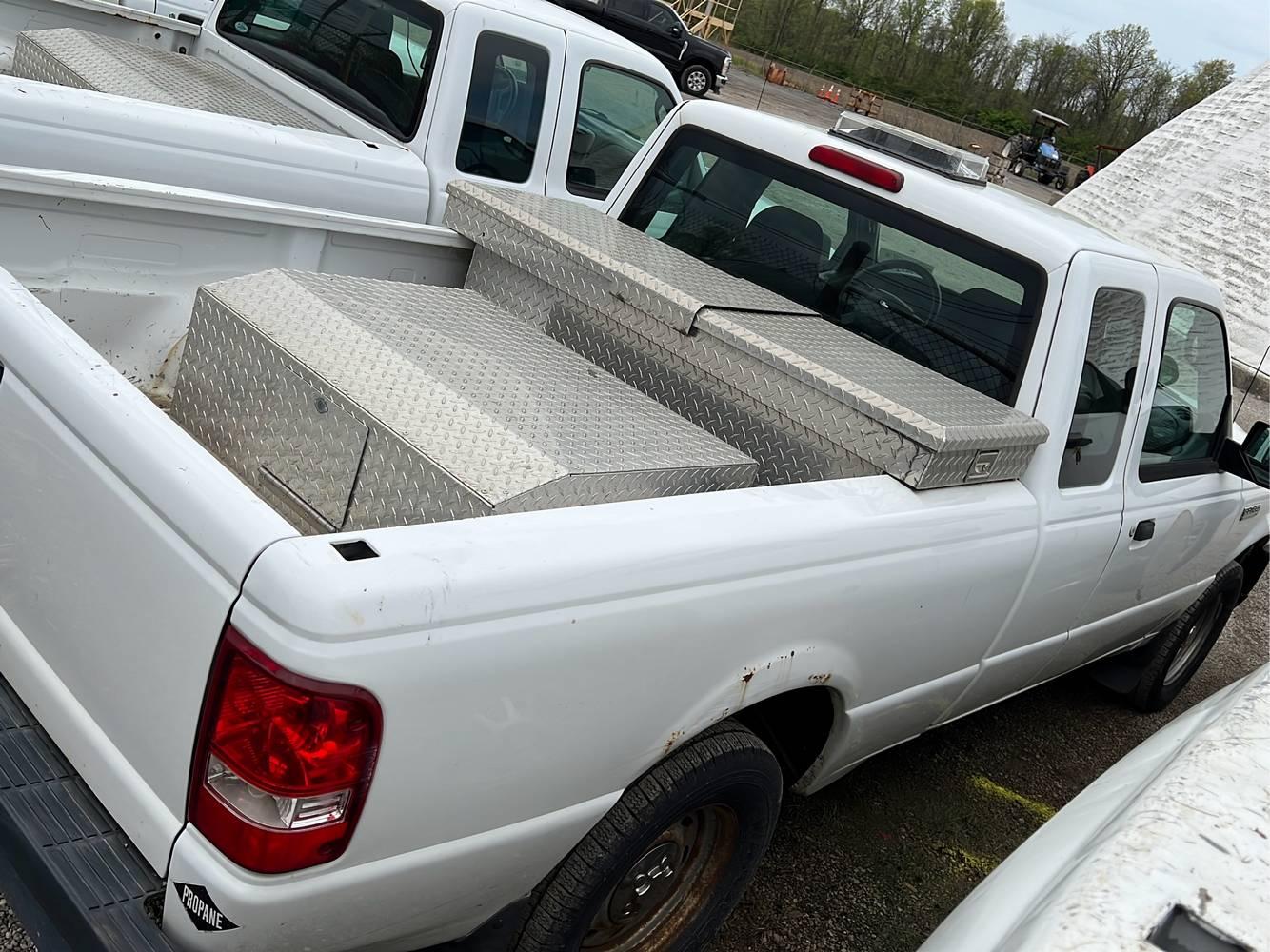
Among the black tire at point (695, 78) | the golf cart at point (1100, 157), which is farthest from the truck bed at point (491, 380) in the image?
the golf cart at point (1100, 157)

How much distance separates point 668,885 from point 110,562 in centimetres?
155

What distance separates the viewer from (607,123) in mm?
6066

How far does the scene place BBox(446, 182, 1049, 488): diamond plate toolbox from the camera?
3.05 metres

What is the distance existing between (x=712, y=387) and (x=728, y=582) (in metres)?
1.01

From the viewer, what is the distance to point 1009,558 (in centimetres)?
330

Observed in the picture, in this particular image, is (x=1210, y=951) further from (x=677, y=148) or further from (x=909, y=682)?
(x=677, y=148)

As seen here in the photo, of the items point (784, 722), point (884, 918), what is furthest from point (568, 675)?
point (884, 918)

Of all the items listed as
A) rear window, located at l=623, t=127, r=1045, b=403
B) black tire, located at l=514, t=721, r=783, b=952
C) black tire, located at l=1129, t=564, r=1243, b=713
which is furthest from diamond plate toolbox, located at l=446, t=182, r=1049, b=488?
black tire, located at l=1129, t=564, r=1243, b=713

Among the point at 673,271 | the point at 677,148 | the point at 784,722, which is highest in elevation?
the point at 677,148

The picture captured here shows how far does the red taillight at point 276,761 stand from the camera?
6.04ft

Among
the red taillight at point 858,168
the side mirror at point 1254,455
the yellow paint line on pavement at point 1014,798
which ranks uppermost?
the red taillight at point 858,168

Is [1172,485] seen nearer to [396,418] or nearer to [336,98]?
[396,418]

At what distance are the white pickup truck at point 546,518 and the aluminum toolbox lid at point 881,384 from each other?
16 millimetres

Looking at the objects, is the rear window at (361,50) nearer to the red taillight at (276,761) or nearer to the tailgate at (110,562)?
the tailgate at (110,562)
